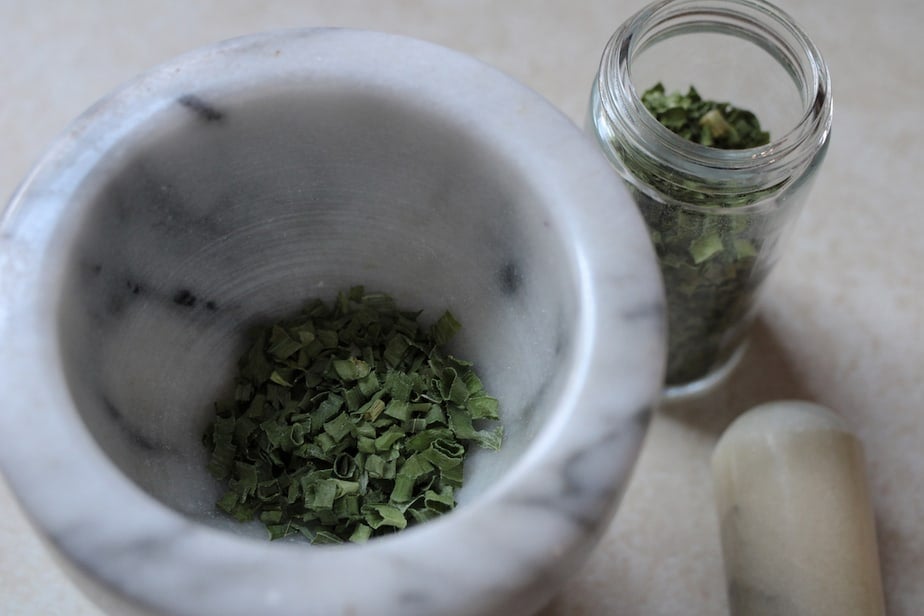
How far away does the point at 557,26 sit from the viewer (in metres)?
1.36

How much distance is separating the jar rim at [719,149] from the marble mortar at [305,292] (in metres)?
0.16

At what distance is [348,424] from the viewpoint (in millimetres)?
892

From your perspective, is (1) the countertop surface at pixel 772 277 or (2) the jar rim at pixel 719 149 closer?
(2) the jar rim at pixel 719 149

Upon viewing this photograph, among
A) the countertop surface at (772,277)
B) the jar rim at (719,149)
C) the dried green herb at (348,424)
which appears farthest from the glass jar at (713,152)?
the dried green herb at (348,424)

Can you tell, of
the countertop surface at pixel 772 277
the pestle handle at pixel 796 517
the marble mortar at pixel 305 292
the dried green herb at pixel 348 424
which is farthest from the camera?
the countertop surface at pixel 772 277

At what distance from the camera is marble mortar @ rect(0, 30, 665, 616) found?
0.64 metres

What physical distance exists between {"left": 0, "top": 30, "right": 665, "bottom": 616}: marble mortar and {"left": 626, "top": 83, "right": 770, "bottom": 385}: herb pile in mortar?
20cm

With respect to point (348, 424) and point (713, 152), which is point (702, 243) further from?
point (348, 424)

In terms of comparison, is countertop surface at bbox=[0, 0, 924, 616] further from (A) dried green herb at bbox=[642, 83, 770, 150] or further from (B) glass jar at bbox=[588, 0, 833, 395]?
(A) dried green herb at bbox=[642, 83, 770, 150]

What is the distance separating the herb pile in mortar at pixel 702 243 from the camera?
96 centimetres

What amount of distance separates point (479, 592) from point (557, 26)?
0.91 meters

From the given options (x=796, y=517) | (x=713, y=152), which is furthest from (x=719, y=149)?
(x=796, y=517)

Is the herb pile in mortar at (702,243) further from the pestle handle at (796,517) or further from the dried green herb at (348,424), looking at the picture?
the dried green herb at (348,424)

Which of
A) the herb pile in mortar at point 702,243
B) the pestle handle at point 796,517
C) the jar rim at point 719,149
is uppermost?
the jar rim at point 719,149
